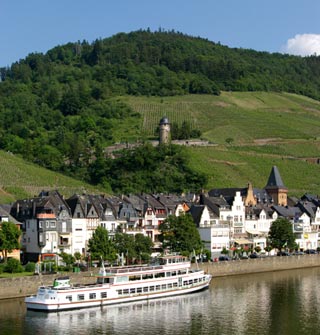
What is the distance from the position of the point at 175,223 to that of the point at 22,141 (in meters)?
95.8

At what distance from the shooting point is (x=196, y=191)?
5723 inches

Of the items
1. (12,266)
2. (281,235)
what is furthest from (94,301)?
(281,235)

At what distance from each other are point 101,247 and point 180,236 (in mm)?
11635

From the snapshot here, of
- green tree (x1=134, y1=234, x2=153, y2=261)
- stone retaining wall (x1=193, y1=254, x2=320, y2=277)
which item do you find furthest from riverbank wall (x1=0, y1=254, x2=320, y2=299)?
green tree (x1=134, y1=234, x2=153, y2=261)

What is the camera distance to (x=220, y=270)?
9150 centimetres

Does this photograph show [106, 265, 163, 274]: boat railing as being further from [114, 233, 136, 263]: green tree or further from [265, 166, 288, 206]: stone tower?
[265, 166, 288, 206]: stone tower

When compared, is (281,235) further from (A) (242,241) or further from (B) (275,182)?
(B) (275,182)

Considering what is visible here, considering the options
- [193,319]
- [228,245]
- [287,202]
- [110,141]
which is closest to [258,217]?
[228,245]

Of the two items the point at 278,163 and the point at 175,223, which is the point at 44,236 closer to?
the point at 175,223

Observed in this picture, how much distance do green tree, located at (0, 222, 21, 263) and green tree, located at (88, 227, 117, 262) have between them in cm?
849

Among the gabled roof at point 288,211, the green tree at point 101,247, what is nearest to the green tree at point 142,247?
the green tree at point 101,247

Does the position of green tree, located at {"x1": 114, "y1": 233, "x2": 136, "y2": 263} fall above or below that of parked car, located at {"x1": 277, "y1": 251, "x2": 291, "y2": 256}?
above

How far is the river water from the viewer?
196ft

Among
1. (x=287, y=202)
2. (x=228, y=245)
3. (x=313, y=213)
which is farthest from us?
(x=287, y=202)
